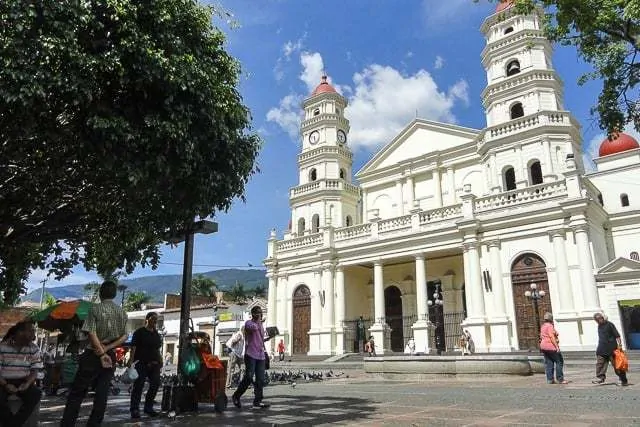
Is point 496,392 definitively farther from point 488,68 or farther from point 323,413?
point 488,68

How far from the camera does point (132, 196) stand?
6883 millimetres

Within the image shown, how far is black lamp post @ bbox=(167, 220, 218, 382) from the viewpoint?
6809 mm

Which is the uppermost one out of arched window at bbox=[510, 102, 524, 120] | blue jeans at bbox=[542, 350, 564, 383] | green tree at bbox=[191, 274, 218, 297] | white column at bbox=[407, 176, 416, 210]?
arched window at bbox=[510, 102, 524, 120]

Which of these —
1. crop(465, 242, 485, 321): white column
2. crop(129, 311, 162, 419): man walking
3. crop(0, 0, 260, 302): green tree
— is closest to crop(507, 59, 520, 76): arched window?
crop(465, 242, 485, 321): white column

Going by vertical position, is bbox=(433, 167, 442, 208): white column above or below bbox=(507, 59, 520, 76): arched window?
below

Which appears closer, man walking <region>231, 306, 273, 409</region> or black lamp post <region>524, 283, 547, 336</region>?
man walking <region>231, 306, 273, 409</region>

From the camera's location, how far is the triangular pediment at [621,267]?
1880 cm

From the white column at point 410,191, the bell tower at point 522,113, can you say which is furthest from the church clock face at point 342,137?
the bell tower at point 522,113

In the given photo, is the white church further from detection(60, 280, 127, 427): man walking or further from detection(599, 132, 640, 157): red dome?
detection(60, 280, 127, 427): man walking

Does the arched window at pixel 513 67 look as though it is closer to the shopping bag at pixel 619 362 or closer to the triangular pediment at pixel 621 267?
the triangular pediment at pixel 621 267

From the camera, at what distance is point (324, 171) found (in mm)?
32688

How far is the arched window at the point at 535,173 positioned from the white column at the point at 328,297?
1194 centimetres

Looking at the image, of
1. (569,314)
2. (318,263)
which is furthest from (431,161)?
(569,314)

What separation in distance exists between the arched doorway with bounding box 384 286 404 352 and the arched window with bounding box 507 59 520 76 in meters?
14.0
